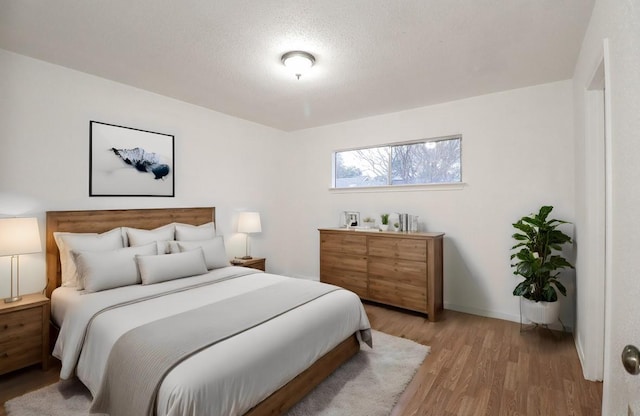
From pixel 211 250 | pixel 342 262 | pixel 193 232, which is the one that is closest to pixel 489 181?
pixel 342 262

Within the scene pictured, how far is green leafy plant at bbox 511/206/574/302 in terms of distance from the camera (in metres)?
2.88

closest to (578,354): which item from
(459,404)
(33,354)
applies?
(459,404)

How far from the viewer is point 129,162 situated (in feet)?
10.9

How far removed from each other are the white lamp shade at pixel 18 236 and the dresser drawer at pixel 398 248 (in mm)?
3361

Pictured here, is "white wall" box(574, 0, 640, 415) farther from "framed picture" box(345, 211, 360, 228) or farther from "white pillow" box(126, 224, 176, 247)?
"white pillow" box(126, 224, 176, 247)

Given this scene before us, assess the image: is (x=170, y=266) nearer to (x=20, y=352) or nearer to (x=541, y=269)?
(x=20, y=352)

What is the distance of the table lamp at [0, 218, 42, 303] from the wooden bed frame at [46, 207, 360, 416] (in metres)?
0.34

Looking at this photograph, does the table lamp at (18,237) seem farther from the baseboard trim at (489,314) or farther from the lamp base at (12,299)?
the baseboard trim at (489,314)

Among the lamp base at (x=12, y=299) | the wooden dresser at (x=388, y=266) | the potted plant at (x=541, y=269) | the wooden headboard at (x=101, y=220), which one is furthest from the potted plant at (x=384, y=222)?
the lamp base at (x=12, y=299)

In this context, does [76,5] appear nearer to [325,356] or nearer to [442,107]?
[325,356]

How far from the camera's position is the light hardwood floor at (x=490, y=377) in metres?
2.00

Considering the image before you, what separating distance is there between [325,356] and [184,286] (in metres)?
1.39

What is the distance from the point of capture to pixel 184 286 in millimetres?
2680

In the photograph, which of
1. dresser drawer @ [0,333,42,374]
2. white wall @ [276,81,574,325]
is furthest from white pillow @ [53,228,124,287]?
white wall @ [276,81,574,325]
